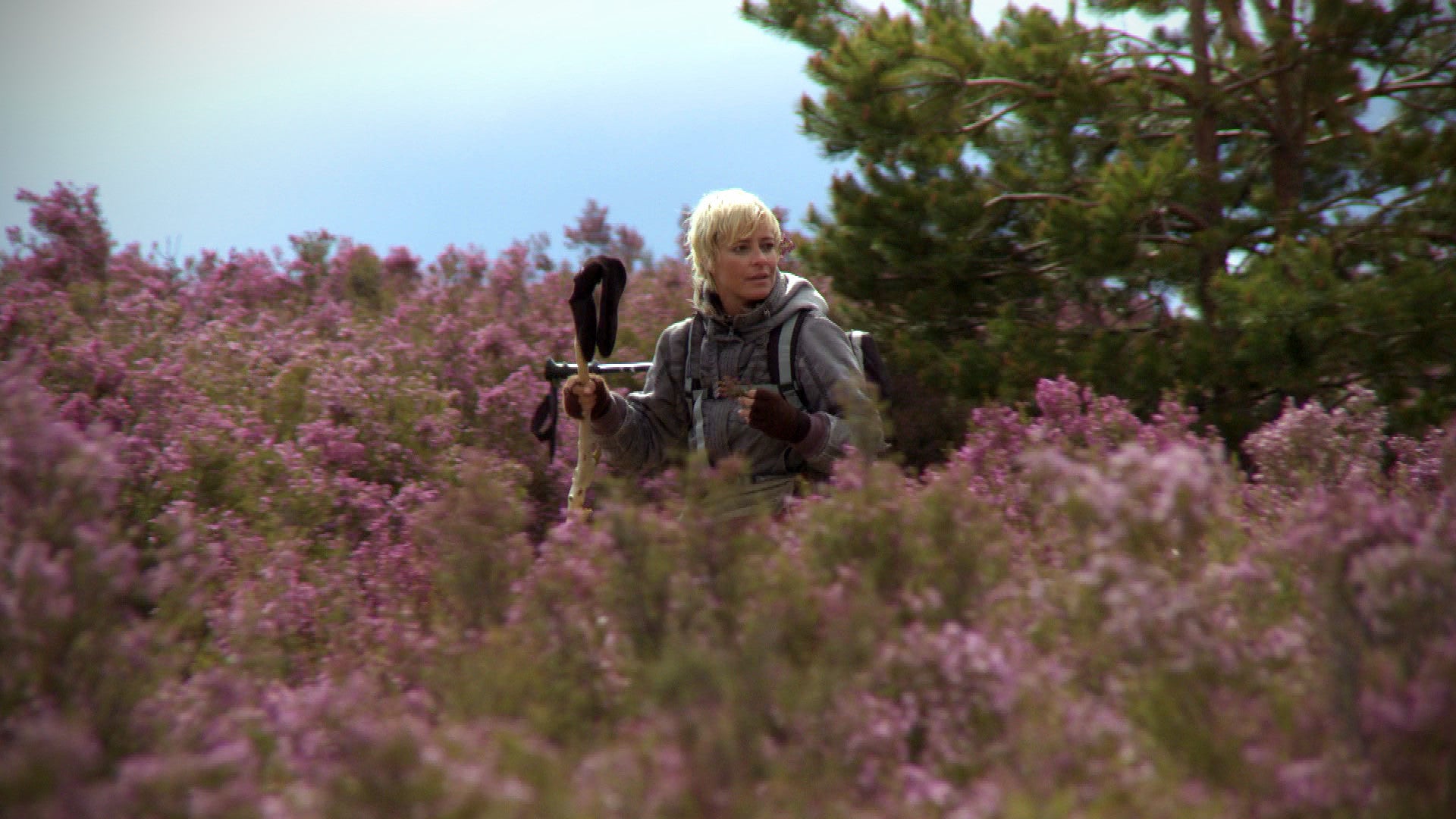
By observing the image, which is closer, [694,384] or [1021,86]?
[694,384]

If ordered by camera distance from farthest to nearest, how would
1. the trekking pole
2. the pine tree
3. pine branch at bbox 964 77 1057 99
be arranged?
pine branch at bbox 964 77 1057 99
the pine tree
the trekking pole

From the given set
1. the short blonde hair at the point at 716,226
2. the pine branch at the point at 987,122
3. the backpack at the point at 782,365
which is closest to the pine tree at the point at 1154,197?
the pine branch at the point at 987,122

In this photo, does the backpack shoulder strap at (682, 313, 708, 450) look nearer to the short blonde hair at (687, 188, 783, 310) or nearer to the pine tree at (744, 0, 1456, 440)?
the short blonde hair at (687, 188, 783, 310)

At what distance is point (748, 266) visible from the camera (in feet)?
14.3

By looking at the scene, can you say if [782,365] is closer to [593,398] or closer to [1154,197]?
[593,398]

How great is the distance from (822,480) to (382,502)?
2.39m

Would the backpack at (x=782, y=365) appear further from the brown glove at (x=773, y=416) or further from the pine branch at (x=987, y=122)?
the pine branch at (x=987, y=122)

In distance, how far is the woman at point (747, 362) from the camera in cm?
419

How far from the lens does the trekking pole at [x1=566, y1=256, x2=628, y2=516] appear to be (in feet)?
14.7

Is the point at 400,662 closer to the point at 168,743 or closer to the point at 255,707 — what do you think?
the point at 255,707

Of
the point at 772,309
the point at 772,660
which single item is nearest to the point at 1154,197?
the point at 772,309

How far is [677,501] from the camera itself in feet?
11.3

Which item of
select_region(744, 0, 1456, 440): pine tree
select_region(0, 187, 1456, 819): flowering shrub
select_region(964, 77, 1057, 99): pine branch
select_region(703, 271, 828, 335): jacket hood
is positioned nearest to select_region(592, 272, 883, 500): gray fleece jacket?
select_region(703, 271, 828, 335): jacket hood

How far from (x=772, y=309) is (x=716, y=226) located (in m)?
0.36
